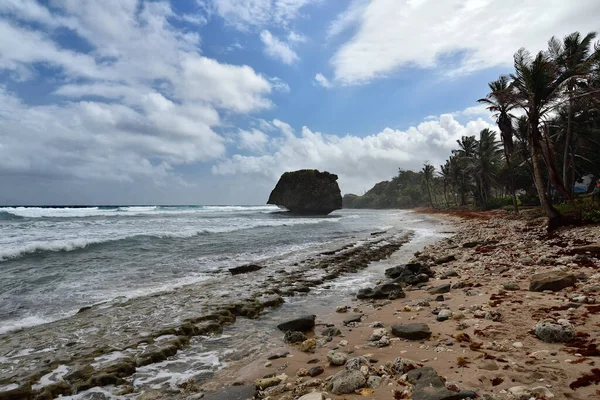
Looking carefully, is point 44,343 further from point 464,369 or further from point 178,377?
point 464,369

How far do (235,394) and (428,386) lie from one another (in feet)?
8.27

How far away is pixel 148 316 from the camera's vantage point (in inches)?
331

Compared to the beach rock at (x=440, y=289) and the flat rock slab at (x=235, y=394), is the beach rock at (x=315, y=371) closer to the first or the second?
the flat rock slab at (x=235, y=394)

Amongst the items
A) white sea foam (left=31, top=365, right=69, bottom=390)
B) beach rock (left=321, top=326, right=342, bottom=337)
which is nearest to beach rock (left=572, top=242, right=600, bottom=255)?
beach rock (left=321, top=326, right=342, bottom=337)

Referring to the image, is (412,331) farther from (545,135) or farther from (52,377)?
(545,135)

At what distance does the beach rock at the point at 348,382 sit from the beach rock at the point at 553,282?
531 cm

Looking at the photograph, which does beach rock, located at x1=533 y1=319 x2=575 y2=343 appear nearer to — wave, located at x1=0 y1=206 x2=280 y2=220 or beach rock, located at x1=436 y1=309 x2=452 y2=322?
beach rock, located at x1=436 y1=309 x2=452 y2=322

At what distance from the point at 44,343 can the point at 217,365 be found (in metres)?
4.16

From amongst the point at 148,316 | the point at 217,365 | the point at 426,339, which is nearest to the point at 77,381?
the point at 217,365

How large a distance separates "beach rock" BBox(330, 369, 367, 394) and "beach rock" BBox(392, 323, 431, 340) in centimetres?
179

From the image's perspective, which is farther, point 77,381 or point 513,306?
point 513,306

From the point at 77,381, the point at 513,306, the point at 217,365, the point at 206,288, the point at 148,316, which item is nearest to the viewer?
the point at 77,381

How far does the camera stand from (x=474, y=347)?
4.55 meters

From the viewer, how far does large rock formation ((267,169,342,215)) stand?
281ft
